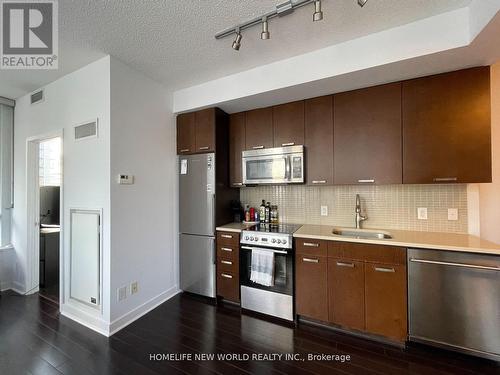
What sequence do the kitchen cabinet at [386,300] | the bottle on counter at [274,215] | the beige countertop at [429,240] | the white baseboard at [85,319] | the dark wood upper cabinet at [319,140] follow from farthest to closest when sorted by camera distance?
the bottle on counter at [274,215]
the dark wood upper cabinet at [319,140]
the white baseboard at [85,319]
the kitchen cabinet at [386,300]
the beige countertop at [429,240]

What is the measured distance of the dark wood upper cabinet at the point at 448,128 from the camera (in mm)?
1908

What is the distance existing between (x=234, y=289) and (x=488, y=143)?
2.82 metres

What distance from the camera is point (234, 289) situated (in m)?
2.62

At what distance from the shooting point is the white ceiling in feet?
5.34

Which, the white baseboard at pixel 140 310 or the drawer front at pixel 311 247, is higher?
the drawer front at pixel 311 247

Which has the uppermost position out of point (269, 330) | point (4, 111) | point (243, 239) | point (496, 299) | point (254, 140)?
point (4, 111)

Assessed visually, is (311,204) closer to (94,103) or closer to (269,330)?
(269,330)

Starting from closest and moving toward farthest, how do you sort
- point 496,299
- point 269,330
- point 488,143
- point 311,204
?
point 496,299 < point 488,143 < point 269,330 < point 311,204

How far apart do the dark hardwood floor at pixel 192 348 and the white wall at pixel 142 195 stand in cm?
32

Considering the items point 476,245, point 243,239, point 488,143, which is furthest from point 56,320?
point 488,143

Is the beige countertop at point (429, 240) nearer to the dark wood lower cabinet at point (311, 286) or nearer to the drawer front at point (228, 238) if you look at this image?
the dark wood lower cabinet at point (311, 286)

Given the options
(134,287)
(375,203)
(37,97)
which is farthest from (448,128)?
(37,97)

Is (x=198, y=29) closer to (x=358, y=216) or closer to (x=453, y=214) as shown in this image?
(x=358, y=216)

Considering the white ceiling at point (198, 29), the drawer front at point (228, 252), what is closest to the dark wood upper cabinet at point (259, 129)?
the white ceiling at point (198, 29)
